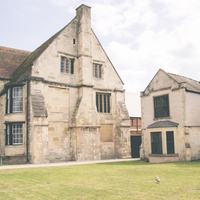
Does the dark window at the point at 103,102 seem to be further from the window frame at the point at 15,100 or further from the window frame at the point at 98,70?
the window frame at the point at 15,100

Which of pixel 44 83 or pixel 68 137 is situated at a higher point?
pixel 44 83

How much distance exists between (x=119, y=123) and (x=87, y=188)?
2085 centimetres

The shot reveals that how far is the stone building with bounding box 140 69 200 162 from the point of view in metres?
23.1

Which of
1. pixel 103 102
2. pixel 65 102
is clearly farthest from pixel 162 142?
pixel 65 102

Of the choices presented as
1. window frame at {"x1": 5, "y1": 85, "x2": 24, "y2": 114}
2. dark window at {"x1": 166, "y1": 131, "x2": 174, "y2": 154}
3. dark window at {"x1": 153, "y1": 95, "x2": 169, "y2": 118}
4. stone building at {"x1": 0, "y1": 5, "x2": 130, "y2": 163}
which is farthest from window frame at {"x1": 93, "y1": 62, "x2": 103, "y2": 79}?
dark window at {"x1": 166, "y1": 131, "x2": 174, "y2": 154}

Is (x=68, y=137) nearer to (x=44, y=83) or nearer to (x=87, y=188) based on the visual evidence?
(x=44, y=83)

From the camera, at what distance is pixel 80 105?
28328 mm

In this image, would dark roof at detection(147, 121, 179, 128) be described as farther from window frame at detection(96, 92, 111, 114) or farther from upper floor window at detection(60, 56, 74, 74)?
upper floor window at detection(60, 56, 74, 74)

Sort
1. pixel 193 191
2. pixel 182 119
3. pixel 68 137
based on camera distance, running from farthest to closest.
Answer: pixel 68 137, pixel 182 119, pixel 193 191

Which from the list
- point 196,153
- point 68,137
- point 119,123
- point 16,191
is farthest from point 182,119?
point 16,191

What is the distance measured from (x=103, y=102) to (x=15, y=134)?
10811 mm

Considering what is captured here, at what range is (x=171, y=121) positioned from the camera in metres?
24.1

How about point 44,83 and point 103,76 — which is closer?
point 44,83

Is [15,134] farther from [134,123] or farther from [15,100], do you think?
[134,123]
